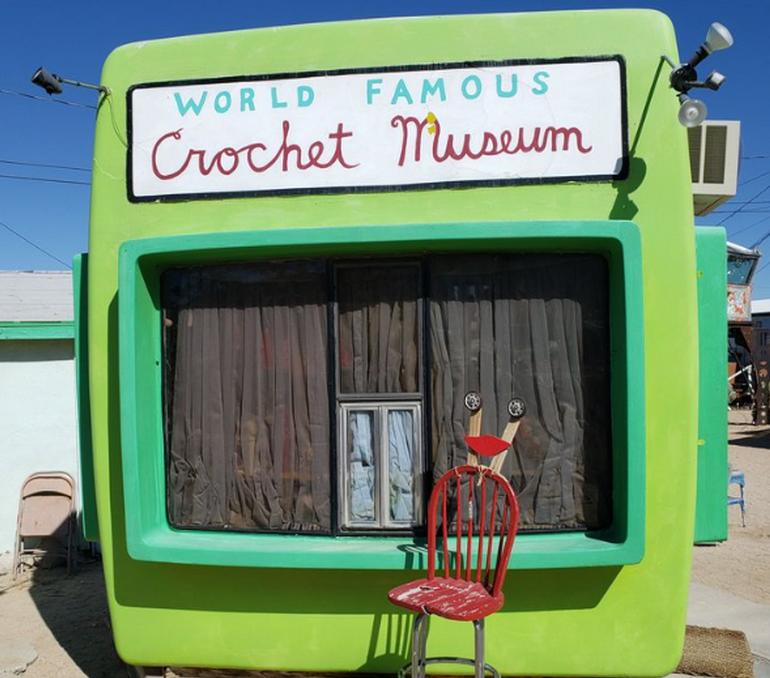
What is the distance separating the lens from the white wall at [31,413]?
7020mm

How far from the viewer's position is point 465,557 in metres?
3.62

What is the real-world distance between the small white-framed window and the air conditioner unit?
229 cm

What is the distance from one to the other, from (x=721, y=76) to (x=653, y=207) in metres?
0.68

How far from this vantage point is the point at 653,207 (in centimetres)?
363

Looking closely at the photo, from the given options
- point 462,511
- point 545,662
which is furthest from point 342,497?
point 545,662

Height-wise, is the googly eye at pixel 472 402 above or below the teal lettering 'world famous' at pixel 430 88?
below

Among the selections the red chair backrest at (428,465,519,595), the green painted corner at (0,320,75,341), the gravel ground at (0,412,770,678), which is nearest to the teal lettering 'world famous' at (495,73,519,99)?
the red chair backrest at (428,465,519,595)

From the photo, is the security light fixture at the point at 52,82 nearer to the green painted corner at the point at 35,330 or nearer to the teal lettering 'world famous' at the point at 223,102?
the teal lettering 'world famous' at the point at 223,102

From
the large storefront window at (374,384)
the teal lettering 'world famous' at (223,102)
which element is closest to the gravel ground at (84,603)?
the large storefront window at (374,384)

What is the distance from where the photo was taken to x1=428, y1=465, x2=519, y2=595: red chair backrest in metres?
3.41

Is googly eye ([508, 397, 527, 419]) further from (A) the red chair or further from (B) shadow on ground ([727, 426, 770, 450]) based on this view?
(B) shadow on ground ([727, 426, 770, 450])

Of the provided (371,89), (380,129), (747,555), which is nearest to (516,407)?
(380,129)

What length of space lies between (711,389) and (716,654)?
1.68 m

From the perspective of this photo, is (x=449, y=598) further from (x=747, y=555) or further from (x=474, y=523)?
(x=747, y=555)
